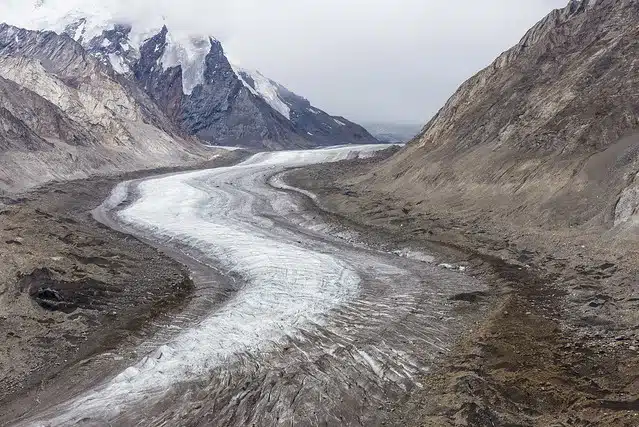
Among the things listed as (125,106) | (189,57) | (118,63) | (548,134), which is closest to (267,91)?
(189,57)

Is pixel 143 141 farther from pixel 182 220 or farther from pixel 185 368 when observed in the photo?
pixel 185 368

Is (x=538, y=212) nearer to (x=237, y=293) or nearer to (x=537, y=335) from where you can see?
(x=537, y=335)

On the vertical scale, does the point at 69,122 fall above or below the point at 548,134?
above

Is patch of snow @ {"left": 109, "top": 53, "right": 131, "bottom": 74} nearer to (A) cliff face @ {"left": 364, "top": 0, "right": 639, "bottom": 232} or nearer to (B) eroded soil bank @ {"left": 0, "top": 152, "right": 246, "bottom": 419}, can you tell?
(A) cliff face @ {"left": 364, "top": 0, "right": 639, "bottom": 232}

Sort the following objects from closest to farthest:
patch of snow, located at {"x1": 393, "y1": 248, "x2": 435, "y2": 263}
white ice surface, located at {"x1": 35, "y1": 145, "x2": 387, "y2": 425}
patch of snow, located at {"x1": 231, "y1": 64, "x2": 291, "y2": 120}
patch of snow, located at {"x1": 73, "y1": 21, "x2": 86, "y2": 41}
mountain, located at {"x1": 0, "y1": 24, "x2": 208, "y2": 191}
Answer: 1. white ice surface, located at {"x1": 35, "y1": 145, "x2": 387, "y2": 425}
2. patch of snow, located at {"x1": 393, "y1": 248, "x2": 435, "y2": 263}
3. mountain, located at {"x1": 0, "y1": 24, "x2": 208, "y2": 191}
4. patch of snow, located at {"x1": 73, "y1": 21, "x2": 86, "y2": 41}
5. patch of snow, located at {"x1": 231, "y1": 64, "x2": 291, "y2": 120}

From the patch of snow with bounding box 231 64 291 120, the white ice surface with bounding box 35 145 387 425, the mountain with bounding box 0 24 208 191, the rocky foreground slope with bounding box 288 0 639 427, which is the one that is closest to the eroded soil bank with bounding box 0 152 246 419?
the white ice surface with bounding box 35 145 387 425

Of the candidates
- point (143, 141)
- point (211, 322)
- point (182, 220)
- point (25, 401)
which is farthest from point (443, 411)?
point (143, 141)
